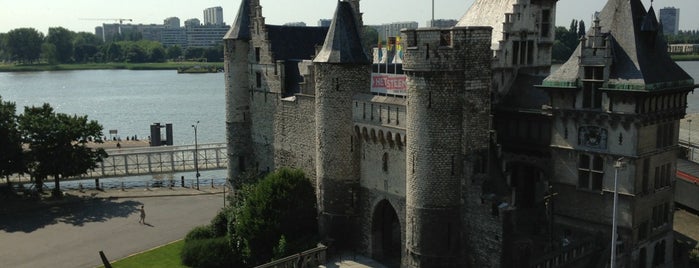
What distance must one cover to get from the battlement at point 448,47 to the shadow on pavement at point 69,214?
28609 millimetres

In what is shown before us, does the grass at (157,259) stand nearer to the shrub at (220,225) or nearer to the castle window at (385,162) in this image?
the shrub at (220,225)

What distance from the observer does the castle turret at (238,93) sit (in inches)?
1922

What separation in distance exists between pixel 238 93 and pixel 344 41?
50.3 feet

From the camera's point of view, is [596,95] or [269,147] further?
[269,147]

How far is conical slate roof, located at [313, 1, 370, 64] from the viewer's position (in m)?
36.4

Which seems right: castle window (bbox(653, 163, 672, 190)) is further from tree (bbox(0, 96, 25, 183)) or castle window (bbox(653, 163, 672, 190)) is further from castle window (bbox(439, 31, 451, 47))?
tree (bbox(0, 96, 25, 183))

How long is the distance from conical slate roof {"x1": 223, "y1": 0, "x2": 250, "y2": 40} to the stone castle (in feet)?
41.4

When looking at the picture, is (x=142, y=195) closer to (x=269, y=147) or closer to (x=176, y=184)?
(x=176, y=184)

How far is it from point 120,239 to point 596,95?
99.7ft

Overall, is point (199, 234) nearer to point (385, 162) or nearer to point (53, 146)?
point (385, 162)

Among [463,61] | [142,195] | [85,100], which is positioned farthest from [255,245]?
[85,100]

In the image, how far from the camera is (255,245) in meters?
38.7

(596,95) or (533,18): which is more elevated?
(533,18)

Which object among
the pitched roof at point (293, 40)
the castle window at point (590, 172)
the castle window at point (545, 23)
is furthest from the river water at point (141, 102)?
the castle window at point (590, 172)
